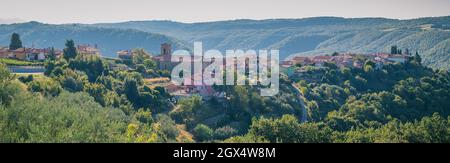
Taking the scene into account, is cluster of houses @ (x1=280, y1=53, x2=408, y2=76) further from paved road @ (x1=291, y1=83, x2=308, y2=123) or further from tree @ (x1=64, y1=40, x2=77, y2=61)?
tree @ (x1=64, y1=40, x2=77, y2=61)

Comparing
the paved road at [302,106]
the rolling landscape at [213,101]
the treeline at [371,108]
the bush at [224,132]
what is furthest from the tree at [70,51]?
the treeline at [371,108]

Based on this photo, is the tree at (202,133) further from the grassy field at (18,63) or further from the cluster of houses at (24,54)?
the cluster of houses at (24,54)

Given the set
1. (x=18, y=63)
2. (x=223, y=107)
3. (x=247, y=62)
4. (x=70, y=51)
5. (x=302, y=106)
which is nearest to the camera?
(x=223, y=107)

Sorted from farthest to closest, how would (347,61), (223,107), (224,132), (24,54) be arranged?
(347,61) < (24,54) < (223,107) < (224,132)

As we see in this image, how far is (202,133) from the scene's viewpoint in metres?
41.7

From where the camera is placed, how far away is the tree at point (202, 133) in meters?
41.2

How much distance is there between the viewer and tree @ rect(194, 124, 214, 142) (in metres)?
41.2

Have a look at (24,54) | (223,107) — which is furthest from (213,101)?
(24,54)

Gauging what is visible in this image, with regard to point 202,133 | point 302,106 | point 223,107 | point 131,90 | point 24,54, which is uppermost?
point 24,54

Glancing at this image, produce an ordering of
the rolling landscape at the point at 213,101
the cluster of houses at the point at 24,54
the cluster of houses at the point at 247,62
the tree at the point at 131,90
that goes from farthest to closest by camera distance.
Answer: the cluster of houses at the point at 24,54 < the cluster of houses at the point at 247,62 < the tree at the point at 131,90 < the rolling landscape at the point at 213,101

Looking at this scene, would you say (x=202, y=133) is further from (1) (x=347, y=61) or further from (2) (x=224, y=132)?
(1) (x=347, y=61)

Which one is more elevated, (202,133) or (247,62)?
(247,62)
